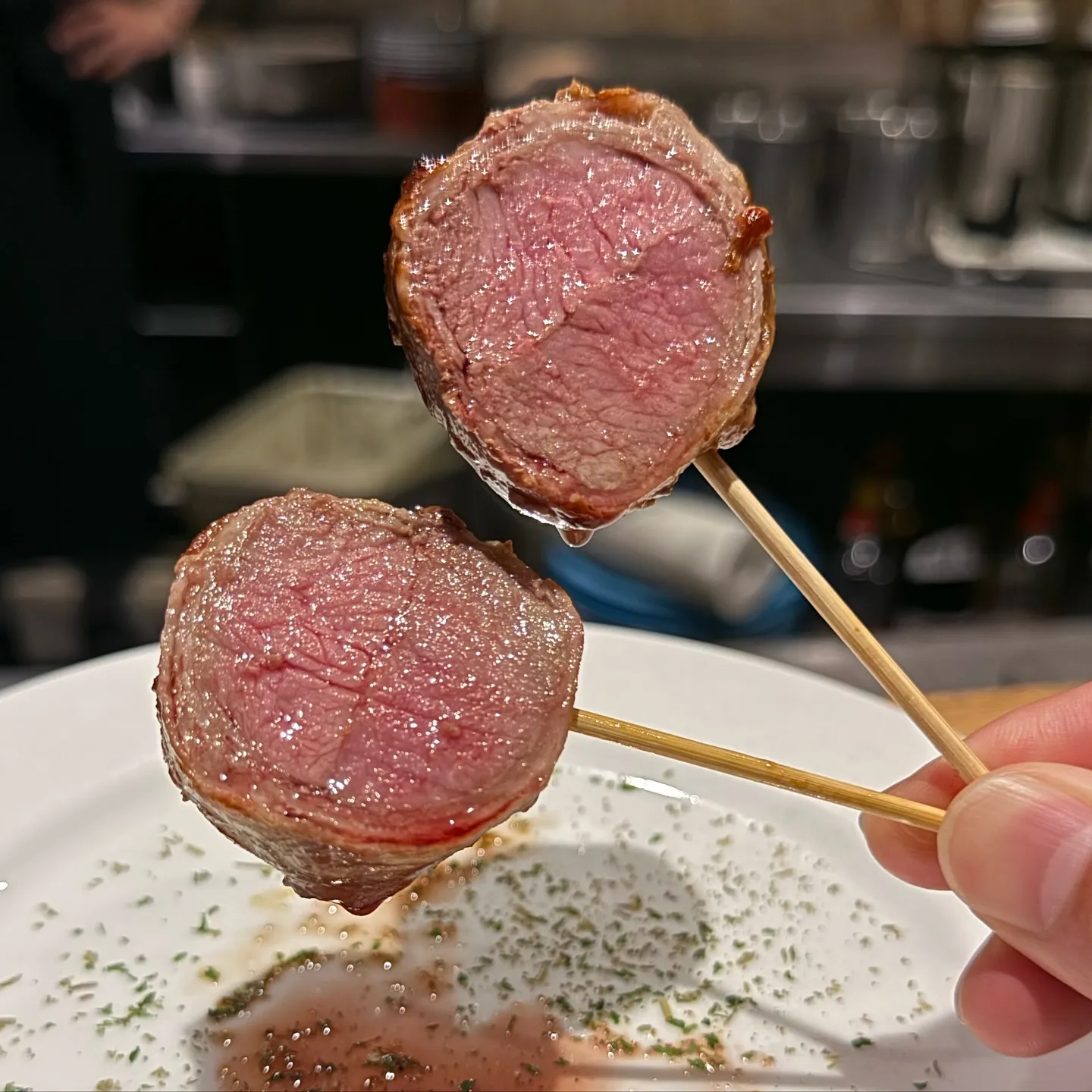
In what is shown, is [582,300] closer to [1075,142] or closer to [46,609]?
[1075,142]

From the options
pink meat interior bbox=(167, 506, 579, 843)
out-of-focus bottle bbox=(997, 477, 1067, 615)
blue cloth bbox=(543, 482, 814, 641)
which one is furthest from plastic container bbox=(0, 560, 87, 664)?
out-of-focus bottle bbox=(997, 477, 1067, 615)

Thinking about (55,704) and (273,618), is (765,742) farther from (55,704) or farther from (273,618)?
(55,704)

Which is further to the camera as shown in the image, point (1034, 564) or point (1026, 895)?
point (1034, 564)

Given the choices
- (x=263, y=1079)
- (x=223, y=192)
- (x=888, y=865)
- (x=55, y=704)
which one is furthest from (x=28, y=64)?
(x=888, y=865)

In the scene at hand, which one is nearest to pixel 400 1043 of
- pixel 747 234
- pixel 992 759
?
pixel 992 759

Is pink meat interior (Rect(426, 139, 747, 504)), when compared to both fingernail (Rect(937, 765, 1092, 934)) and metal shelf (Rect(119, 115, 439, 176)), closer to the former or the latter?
fingernail (Rect(937, 765, 1092, 934))

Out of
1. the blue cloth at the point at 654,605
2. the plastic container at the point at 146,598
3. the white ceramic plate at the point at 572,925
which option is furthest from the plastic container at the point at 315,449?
the white ceramic plate at the point at 572,925
